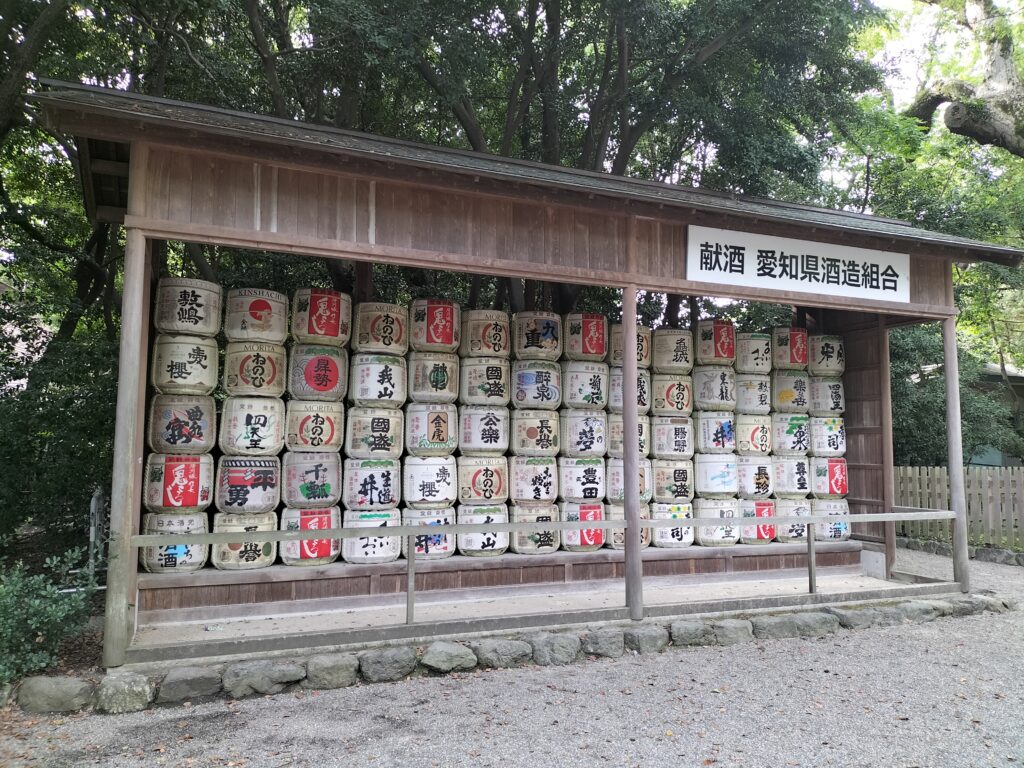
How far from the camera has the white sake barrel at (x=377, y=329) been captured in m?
6.59

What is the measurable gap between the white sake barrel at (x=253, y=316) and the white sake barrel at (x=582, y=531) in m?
3.33

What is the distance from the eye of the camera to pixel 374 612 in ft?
19.7

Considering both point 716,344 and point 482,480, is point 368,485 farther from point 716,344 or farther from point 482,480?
point 716,344

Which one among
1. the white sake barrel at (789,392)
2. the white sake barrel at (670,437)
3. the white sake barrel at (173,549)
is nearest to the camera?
the white sake barrel at (173,549)

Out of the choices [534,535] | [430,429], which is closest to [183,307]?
[430,429]

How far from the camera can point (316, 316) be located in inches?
252

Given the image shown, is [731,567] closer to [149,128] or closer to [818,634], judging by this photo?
[818,634]

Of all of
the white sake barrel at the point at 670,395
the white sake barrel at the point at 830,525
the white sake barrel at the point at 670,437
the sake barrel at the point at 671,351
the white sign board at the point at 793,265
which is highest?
the white sign board at the point at 793,265

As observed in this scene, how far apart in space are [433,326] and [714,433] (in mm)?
3430

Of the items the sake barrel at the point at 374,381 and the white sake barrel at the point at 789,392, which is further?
the white sake barrel at the point at 789,392

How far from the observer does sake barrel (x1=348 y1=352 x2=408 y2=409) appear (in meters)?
6.52

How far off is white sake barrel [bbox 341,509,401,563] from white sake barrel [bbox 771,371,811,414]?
4.71 m

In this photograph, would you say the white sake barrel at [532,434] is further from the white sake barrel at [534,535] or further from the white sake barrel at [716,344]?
the white sake barrel at [716,344]

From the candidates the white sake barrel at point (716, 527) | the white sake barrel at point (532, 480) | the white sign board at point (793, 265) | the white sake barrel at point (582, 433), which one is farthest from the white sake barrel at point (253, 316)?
the white sake barrel at point (716, 527)
